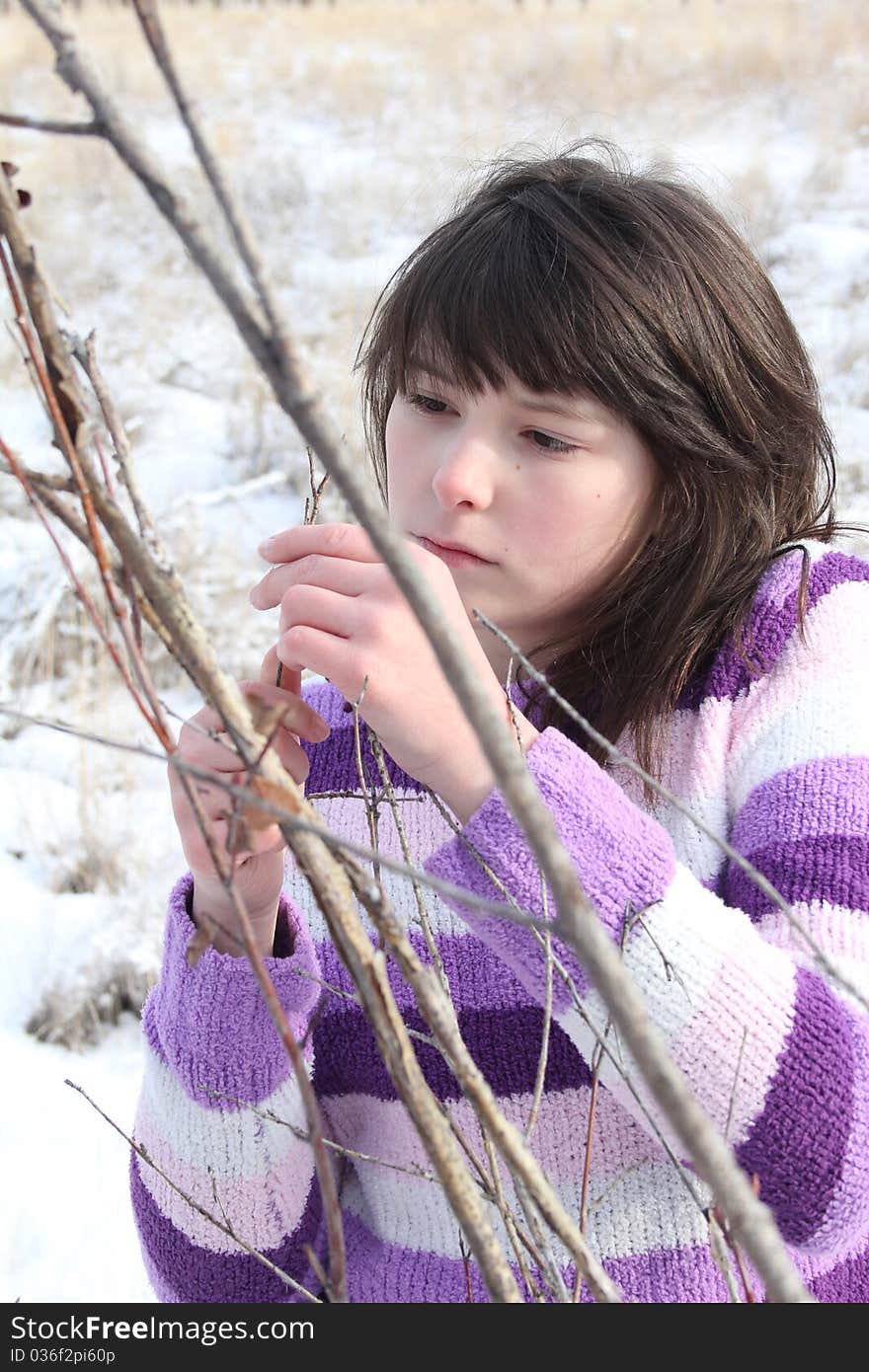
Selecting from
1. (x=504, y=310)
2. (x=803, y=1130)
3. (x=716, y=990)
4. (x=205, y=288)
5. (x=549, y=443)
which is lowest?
(x=803, y=1130)

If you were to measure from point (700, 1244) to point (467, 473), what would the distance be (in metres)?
0.74

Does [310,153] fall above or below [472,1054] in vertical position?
above

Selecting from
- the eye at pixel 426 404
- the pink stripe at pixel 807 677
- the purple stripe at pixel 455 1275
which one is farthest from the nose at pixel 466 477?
the purple stripe at pixel 455 1275

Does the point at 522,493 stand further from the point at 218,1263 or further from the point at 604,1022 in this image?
the point at 218,1263

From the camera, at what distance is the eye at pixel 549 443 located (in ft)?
3.62

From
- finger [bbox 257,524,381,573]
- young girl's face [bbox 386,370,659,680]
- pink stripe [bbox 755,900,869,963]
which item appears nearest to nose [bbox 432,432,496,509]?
young girl's face [bbox 386,370,659,680]

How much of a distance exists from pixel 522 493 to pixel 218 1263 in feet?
2.64

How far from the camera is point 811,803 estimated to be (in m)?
1.01

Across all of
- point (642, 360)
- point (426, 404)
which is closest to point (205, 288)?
point (426, 404)

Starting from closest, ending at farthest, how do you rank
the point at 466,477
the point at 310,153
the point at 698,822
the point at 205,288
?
the point at 698,822
the point at 466,477
the point at 205,288
the point at 310,153

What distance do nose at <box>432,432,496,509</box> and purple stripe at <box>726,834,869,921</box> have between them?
42 cm
